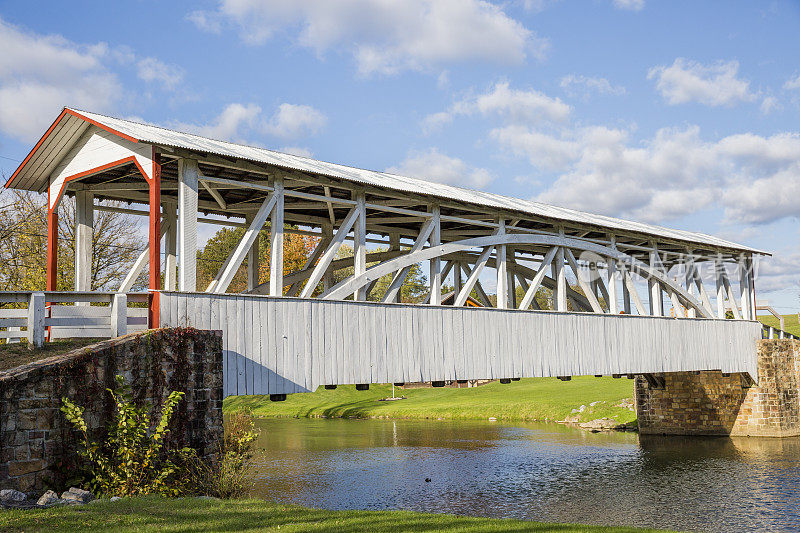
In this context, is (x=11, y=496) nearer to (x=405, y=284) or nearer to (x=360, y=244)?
(x=360, y=244)

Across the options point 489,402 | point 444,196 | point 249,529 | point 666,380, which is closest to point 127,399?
point 249,529

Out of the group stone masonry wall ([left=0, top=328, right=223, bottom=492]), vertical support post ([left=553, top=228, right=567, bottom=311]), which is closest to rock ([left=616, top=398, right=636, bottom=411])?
vertical support post ([left=553, top=228, right=567, bottom=311])

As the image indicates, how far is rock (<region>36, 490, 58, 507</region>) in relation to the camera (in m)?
8.55

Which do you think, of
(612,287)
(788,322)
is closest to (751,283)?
(612,287)

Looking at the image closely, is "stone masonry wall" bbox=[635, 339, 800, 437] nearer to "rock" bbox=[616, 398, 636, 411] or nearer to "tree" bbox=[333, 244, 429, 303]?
"rock" bbox=[616, 398, 636, 411]

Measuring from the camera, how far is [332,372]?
44.6 ft

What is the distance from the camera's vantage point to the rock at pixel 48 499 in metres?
8.55

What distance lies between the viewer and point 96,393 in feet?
32.1

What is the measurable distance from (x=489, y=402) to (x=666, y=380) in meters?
11.8

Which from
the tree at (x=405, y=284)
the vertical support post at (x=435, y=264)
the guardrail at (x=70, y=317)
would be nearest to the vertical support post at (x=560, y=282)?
the vertical support post at (x=435, y=264)

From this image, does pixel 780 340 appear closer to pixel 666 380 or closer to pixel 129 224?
pixel 666 380

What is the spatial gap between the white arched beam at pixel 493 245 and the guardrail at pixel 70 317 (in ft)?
13.2

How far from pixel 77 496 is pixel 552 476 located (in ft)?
44.3

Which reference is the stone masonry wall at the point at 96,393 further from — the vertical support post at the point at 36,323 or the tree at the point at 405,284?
the tree at the point at 405,284
